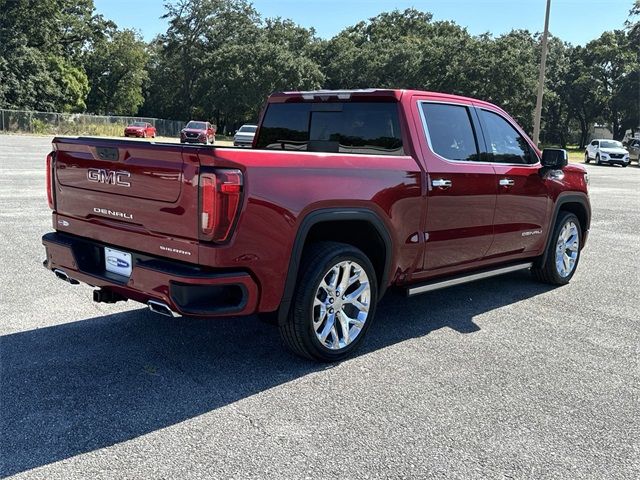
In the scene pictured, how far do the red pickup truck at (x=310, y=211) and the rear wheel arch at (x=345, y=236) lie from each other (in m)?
0.01

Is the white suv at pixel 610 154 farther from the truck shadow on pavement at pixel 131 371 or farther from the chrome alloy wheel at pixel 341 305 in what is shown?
the chrome alloy wheel at pixel 341 305

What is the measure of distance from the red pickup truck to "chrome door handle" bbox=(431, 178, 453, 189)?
0.6 inches

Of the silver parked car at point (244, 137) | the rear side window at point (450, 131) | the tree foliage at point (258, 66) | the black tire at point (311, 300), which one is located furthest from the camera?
the tree foliage at point (258, 66)

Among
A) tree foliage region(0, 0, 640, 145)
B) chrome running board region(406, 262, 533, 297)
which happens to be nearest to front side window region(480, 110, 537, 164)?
chrome running board region(406, 262, 533, 297)

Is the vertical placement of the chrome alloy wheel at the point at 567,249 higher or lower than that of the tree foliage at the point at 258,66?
lower

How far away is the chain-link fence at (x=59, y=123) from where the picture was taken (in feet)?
159

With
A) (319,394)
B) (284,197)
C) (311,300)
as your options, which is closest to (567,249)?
(311,300)

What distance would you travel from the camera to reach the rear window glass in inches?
190

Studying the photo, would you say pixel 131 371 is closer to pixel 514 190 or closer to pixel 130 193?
pixel 130 193

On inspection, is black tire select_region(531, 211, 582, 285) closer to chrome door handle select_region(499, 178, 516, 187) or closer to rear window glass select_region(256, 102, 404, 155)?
chrome door handle select_region(499, 178, 516, 187)

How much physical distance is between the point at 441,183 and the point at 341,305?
1332 millimetres

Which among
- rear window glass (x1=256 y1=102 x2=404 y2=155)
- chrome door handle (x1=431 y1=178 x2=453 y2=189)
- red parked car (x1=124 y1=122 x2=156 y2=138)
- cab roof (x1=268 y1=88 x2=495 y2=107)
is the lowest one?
red parked car (x1=124 y1=122 x2=156 y2=138)

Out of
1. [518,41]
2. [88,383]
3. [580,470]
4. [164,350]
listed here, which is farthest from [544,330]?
[518,41]

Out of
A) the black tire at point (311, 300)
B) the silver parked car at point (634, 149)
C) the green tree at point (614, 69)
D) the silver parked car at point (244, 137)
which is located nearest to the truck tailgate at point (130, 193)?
A: the black tire at point (311, 300)
